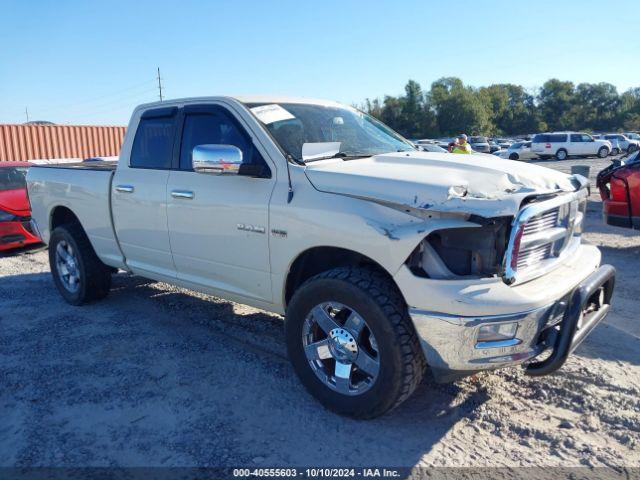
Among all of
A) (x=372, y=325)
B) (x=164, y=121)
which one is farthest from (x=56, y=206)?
(x=372, y=325)

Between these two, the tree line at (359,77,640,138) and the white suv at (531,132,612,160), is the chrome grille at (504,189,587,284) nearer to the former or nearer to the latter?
the white suv at (531,132,612,160)

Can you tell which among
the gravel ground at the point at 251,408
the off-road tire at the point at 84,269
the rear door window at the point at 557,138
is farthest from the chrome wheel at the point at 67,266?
the rear door window at the point at 557,138

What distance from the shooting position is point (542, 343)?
303cm

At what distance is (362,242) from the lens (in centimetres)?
312

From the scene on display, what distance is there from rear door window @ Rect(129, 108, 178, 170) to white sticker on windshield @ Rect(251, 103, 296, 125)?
96 cm

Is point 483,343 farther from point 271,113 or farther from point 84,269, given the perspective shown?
point 84,269

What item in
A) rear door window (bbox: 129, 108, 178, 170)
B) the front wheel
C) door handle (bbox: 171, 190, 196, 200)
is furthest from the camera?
rear door window (bbox: 129, 108, 178, 170)

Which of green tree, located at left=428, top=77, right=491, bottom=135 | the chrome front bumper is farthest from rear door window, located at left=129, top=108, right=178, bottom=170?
green tree, located at left=428, top=77, right=491, bottom=135

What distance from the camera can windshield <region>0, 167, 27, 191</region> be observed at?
9098mm

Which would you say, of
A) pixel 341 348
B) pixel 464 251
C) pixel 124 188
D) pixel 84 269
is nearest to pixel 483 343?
pixel 464 251

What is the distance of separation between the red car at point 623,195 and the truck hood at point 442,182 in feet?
15.8

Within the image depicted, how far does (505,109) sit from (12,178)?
104477 mm

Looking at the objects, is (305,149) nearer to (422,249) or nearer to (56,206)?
(422,249)

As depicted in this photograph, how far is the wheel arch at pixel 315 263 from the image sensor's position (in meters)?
3.51
